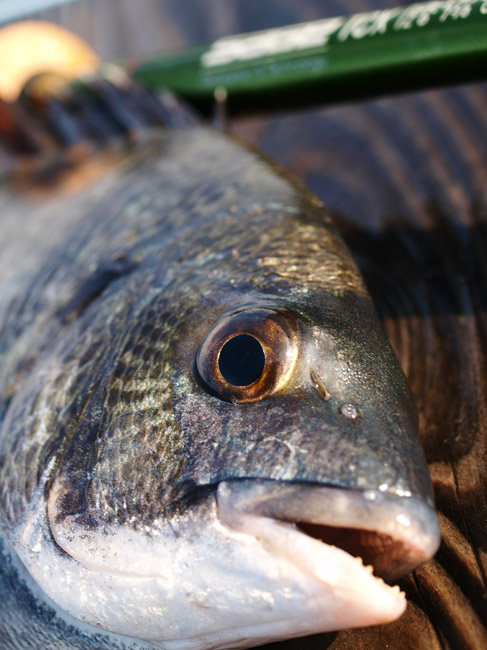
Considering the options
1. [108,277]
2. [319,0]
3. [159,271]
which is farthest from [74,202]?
[319,0]

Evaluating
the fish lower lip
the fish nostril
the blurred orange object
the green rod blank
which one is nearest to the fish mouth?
the fish lower lip

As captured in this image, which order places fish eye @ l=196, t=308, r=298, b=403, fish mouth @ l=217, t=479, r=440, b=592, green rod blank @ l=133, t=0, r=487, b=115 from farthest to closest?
green rod blank @ l=133, t=0, r=487, b=115 < fish eye @ l=196, t=308, r=298, b=403 < fish mouth @ l=217, t=479, r=440, b=592

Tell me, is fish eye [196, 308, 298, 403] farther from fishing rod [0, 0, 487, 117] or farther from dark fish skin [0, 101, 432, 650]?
fishing rod [0, 0, 487, 117]

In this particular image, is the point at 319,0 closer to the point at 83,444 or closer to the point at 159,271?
the point at 159,271

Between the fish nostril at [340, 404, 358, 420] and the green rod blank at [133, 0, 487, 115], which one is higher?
the green rod blank at [133, 0, 487, 115]

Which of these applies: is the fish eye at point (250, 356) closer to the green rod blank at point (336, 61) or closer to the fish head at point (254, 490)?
the fish head at point (254, 490)

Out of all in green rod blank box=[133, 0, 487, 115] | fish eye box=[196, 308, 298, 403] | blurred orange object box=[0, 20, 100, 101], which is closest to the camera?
fish eye box=[196, 308, 298, 403]
